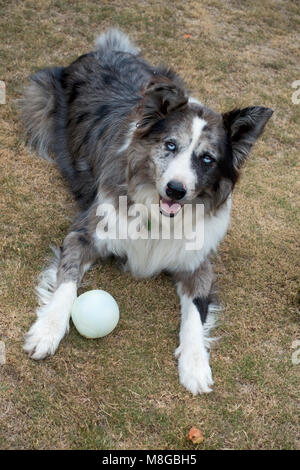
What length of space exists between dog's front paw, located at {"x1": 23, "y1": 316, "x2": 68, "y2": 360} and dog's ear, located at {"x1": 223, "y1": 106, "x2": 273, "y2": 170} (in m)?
1.85

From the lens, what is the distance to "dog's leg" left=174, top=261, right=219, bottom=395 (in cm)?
363

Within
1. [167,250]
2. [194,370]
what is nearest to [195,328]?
[194,370]

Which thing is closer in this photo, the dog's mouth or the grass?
the grass

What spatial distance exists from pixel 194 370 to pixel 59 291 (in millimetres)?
1217

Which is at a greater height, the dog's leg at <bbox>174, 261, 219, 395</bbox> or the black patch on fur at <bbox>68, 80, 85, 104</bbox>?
the black patch on fur at <bbox>68, 80, 85, 104</bbox>

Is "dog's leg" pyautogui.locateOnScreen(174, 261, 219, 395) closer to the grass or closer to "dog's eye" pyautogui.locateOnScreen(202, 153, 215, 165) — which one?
the grass

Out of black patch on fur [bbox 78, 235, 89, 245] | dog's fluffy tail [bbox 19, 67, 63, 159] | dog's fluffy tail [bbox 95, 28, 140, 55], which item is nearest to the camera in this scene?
black patch on fur [bbox 78, 235, 89, 245]

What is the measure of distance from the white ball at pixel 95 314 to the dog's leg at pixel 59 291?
0.14m

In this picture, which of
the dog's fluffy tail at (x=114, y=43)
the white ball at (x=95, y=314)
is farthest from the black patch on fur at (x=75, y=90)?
the white ball at (x=95, y=314)

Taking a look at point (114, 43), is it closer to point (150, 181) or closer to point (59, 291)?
point (150, 181)

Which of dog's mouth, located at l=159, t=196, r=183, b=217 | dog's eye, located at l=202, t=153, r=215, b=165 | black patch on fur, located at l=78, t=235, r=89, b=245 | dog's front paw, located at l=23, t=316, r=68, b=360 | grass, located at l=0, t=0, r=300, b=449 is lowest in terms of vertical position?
grass, located at l=0, t=0, r=300, b=449

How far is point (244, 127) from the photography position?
3680mm

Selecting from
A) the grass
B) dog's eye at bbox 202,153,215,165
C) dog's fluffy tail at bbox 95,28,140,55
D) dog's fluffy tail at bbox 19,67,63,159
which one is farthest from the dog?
dog's fluffy tail at bbox 95,28,140,55

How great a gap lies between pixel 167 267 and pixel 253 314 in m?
0.86
